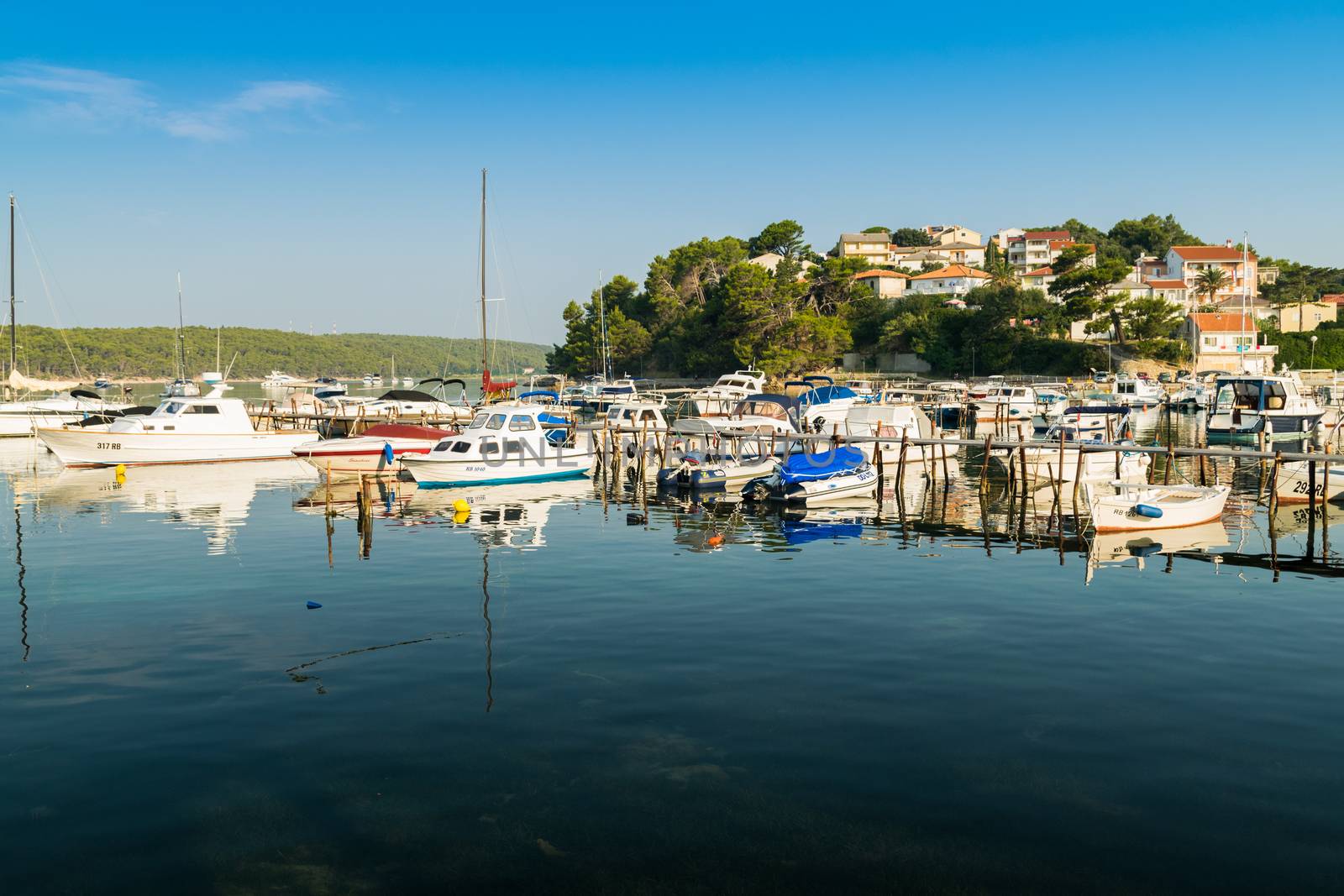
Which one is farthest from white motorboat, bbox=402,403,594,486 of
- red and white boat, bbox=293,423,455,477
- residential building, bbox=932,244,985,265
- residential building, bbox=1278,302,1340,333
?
residential building, bbox=932,244,985,265

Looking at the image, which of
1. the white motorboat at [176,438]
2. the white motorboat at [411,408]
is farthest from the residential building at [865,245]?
the white motorboat at [176,438]

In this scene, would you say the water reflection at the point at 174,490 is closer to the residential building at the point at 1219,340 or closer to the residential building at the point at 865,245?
the residential building at the point at 1219,340

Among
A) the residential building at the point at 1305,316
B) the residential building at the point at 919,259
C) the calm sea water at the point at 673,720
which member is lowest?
the calm sea water at the point at 673,720

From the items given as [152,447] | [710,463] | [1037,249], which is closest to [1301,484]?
[710,463]

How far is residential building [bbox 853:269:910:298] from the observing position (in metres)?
143

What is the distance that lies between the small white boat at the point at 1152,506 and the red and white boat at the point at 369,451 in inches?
1001

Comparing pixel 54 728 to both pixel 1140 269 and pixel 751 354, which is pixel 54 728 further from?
pixel 1140 269

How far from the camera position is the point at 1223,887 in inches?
349

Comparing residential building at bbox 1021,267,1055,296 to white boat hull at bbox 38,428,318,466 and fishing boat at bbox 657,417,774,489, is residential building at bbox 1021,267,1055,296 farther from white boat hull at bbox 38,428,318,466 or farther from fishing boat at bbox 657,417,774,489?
white boat hull at bbox 38,428,318,466

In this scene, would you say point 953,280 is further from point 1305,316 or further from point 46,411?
point 46,411

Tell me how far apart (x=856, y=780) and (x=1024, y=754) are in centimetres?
227

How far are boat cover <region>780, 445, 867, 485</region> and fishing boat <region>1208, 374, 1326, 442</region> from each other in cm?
2527

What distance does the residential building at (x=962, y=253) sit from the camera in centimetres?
17650

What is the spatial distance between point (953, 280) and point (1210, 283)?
3360 centimetres
